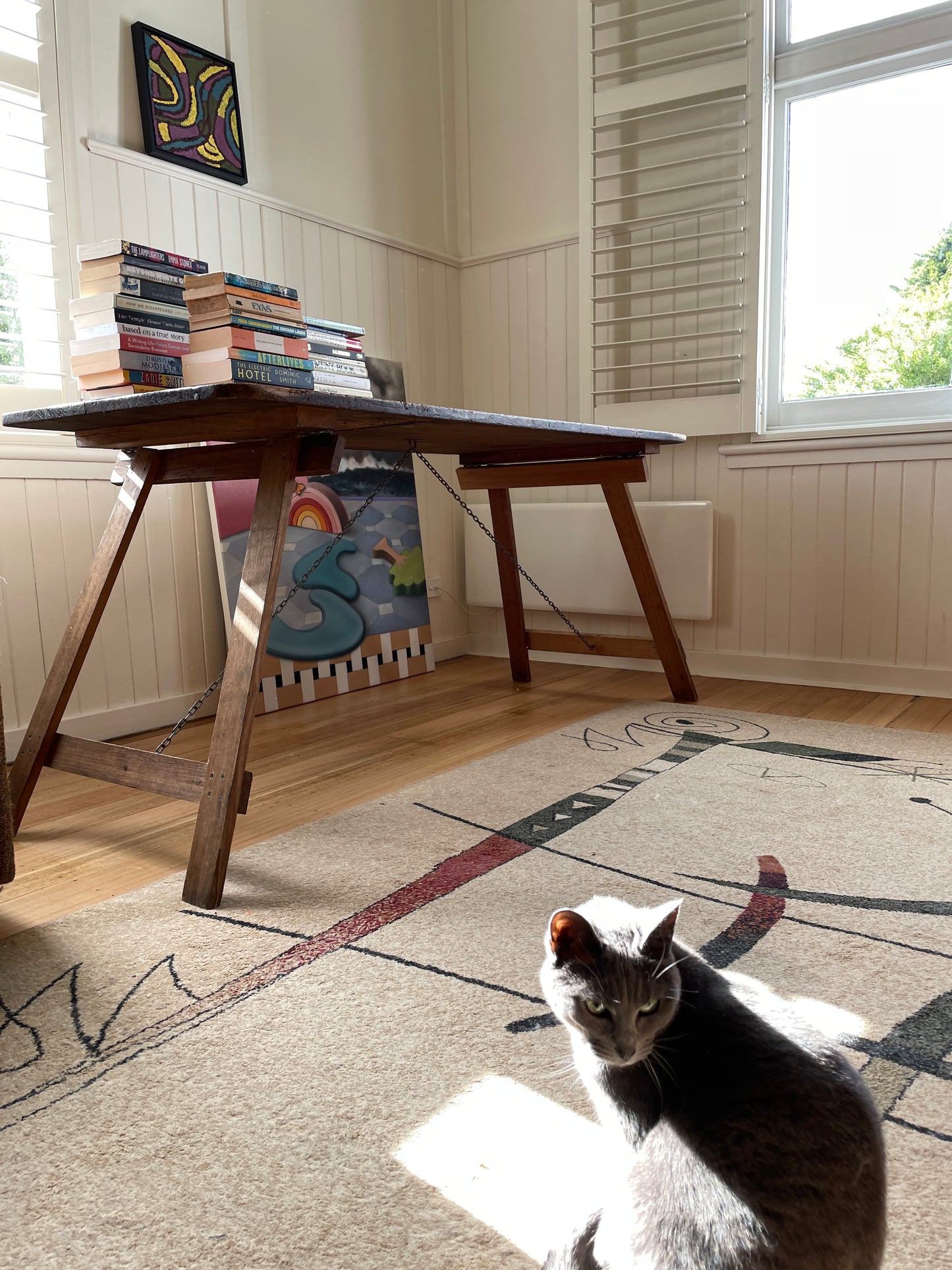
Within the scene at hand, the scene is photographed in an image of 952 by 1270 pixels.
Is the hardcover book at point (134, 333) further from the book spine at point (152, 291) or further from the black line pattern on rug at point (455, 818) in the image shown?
the black line pattern on rug at point (455, 818)

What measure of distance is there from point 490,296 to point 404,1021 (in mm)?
3092

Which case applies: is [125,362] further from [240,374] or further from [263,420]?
[263,420]

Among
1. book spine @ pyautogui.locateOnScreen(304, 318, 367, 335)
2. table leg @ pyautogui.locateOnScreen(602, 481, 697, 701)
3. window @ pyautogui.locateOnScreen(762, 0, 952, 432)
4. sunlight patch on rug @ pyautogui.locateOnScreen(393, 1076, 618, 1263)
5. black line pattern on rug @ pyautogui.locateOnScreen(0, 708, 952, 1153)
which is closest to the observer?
sunlight patch on rug @ pyautogui.locateOnScreen(393, 1076, 618, 1263)

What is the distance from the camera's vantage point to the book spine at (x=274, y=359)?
161 centimetres

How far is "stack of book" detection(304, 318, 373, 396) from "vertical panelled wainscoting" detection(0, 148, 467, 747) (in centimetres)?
79

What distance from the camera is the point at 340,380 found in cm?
198

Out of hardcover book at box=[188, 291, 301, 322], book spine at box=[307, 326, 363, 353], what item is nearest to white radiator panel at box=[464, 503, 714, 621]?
book spine at box=[307, 326, 363, 353]

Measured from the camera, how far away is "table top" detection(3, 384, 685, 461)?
1300 mm

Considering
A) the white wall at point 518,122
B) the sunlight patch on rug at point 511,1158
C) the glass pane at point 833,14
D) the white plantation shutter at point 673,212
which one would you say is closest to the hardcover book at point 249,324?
the sunlight patch on rug at point 511,1158

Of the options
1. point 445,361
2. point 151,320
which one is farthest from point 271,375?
point 445,361

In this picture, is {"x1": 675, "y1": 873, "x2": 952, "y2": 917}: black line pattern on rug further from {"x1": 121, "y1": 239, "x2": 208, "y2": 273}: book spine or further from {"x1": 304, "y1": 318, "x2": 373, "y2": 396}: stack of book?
{"x1": 121, "y1": 239, "x2": 208, "y2": 273}: book spine

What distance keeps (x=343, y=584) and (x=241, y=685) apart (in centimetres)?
156

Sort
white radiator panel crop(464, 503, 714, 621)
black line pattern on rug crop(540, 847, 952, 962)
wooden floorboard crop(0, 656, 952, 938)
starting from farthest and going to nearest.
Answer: white radiator panel crop(464, 503, 714, 621)
wooden floorboard crop(0, 656, 952, 938)
black line pattern on rug crop(540, 847, 952, 962)

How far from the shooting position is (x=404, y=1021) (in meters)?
1.04
